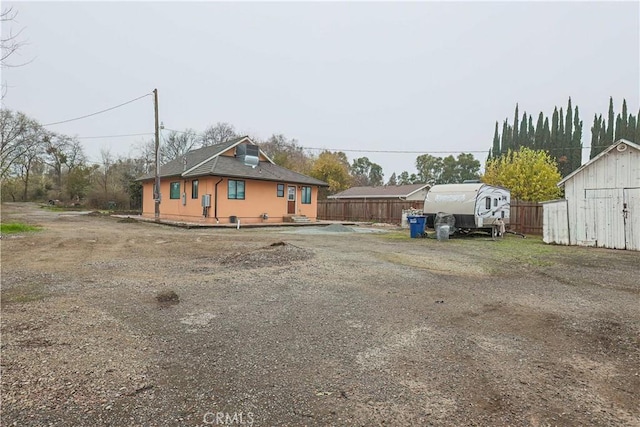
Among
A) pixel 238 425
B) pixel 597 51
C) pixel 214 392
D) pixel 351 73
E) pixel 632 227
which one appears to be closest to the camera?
pixel 238 425

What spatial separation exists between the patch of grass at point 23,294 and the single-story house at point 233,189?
14842 millimetres

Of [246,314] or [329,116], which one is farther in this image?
[329,116]

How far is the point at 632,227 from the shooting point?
12.4 m

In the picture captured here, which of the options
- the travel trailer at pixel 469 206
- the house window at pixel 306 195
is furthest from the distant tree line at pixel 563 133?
the travel trailer at pixel 469 206

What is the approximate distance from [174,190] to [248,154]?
18.9ft

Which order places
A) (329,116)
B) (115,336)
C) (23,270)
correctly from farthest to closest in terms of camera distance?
(329,116)
(23,270)
(115,336)

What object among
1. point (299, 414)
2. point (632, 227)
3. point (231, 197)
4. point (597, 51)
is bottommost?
point (299, 414)

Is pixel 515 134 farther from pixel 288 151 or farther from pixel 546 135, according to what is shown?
pixel 288 151

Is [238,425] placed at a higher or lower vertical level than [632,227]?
lower

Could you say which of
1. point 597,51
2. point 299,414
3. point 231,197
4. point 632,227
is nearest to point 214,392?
point 299,414

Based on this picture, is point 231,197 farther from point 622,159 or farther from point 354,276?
point 622,159

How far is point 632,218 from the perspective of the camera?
12453 millimetres

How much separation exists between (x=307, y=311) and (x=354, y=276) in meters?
2.45

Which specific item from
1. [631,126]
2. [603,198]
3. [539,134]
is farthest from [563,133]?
[603,198]
